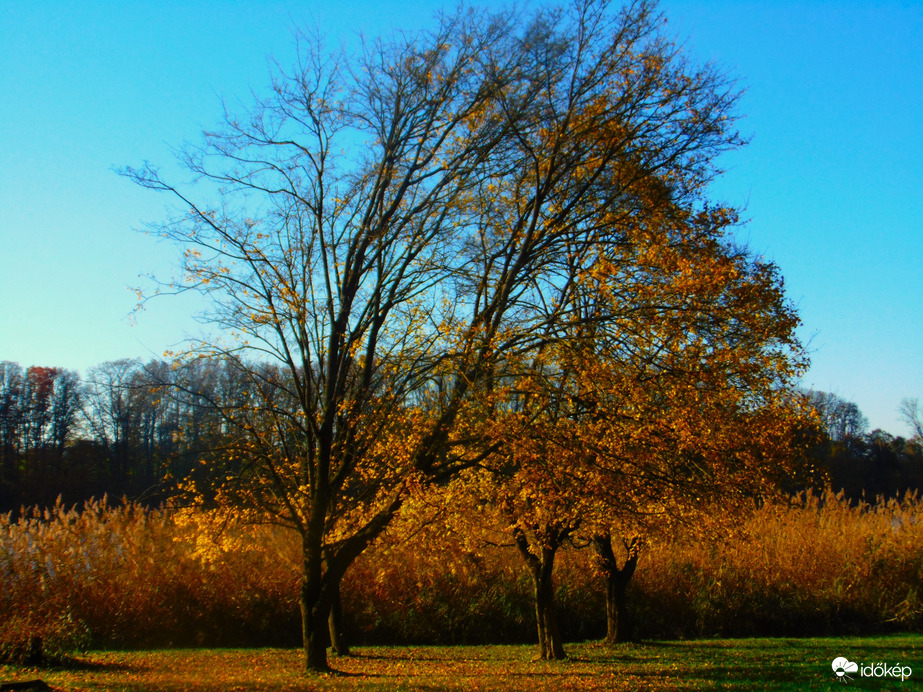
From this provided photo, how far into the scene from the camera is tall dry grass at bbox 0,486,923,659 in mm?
13609

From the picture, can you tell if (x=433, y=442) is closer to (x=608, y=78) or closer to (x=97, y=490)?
(x=608, y=78)

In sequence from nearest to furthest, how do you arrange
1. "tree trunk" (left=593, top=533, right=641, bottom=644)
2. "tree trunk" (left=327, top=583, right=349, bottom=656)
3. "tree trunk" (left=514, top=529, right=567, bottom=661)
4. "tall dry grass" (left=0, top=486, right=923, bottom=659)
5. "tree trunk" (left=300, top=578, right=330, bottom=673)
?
"tree trunk" (left=300, top=578, right=330, bottom=673) → "tree trunk" (left=514, top=529, right=567, bottom=661) → "tree trunk" (left=327, top=583, right=349, bottom=656) → "tree trunk" (left=593, top=533, right=641, bottom=644) → "tall dry grass" (left=0, top=486, right=923, bottom=659)

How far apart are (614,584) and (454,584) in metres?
4.51

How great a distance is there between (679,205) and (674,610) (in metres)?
11.0

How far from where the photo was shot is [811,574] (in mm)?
16938

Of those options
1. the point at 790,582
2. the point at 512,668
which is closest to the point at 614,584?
the point at 512,668

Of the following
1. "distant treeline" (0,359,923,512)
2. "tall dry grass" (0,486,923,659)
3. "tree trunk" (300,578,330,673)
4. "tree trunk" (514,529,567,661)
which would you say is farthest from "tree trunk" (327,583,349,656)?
"distant treeline" (0,359,923,512)

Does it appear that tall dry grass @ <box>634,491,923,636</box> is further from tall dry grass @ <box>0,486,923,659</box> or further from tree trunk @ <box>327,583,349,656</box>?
tree trunk @ <box>327,583,349,656</box>

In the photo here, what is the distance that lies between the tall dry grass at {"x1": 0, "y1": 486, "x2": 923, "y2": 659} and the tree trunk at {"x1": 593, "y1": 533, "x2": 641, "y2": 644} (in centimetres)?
232

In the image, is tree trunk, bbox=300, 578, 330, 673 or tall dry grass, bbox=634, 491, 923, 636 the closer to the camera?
tree trunk, bbox=300, 578, 330, 673

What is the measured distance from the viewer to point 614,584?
13484 mm

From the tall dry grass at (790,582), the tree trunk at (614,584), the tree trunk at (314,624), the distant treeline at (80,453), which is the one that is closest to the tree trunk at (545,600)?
the tree trunk at (614,584)

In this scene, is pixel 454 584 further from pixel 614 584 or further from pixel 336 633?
pixel 614 584

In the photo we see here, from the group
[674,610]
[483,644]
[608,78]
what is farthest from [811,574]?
[608,78]
